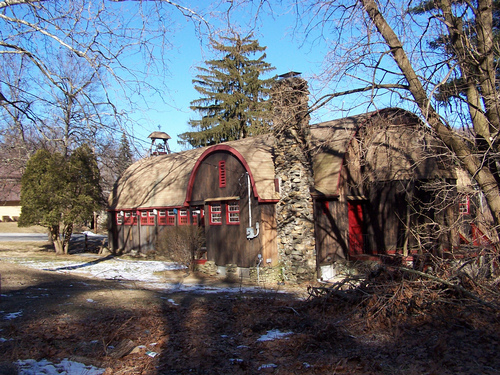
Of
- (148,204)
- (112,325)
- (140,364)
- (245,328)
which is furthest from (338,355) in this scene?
(148,204)

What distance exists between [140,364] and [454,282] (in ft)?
16.3

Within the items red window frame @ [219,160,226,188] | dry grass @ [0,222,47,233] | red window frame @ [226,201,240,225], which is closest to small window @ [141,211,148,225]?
red window frame @ [219,160,226,188]

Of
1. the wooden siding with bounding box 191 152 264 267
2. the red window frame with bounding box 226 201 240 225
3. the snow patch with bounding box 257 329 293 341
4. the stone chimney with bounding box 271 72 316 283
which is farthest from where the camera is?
the red window frame with bounding box 226 201 240 225

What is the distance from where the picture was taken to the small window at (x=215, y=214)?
17255mm

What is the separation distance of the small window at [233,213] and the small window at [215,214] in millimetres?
552

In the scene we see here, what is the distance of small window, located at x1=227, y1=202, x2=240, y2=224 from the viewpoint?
16.4 m

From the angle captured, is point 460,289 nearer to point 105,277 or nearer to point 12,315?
point 12,315

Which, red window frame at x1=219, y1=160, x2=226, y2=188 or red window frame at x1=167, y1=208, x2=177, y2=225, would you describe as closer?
red window frame at x1=219, y1=160, x2=226, y2=188

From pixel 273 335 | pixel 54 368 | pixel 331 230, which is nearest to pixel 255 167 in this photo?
pixel 331 230

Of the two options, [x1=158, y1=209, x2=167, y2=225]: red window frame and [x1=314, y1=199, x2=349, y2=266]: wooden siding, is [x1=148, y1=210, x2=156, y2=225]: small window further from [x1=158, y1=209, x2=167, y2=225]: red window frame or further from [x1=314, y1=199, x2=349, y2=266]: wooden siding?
[x1=314, y1=199, x2=349, y2=266]: wooden siding

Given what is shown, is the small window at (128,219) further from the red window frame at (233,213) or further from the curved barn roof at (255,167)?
the red window frame at (233,213)

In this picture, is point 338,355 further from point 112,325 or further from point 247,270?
point 247,270

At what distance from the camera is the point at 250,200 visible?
1561cm

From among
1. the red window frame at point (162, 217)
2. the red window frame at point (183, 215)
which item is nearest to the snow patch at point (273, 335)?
the red window frame at point (183, 215)
